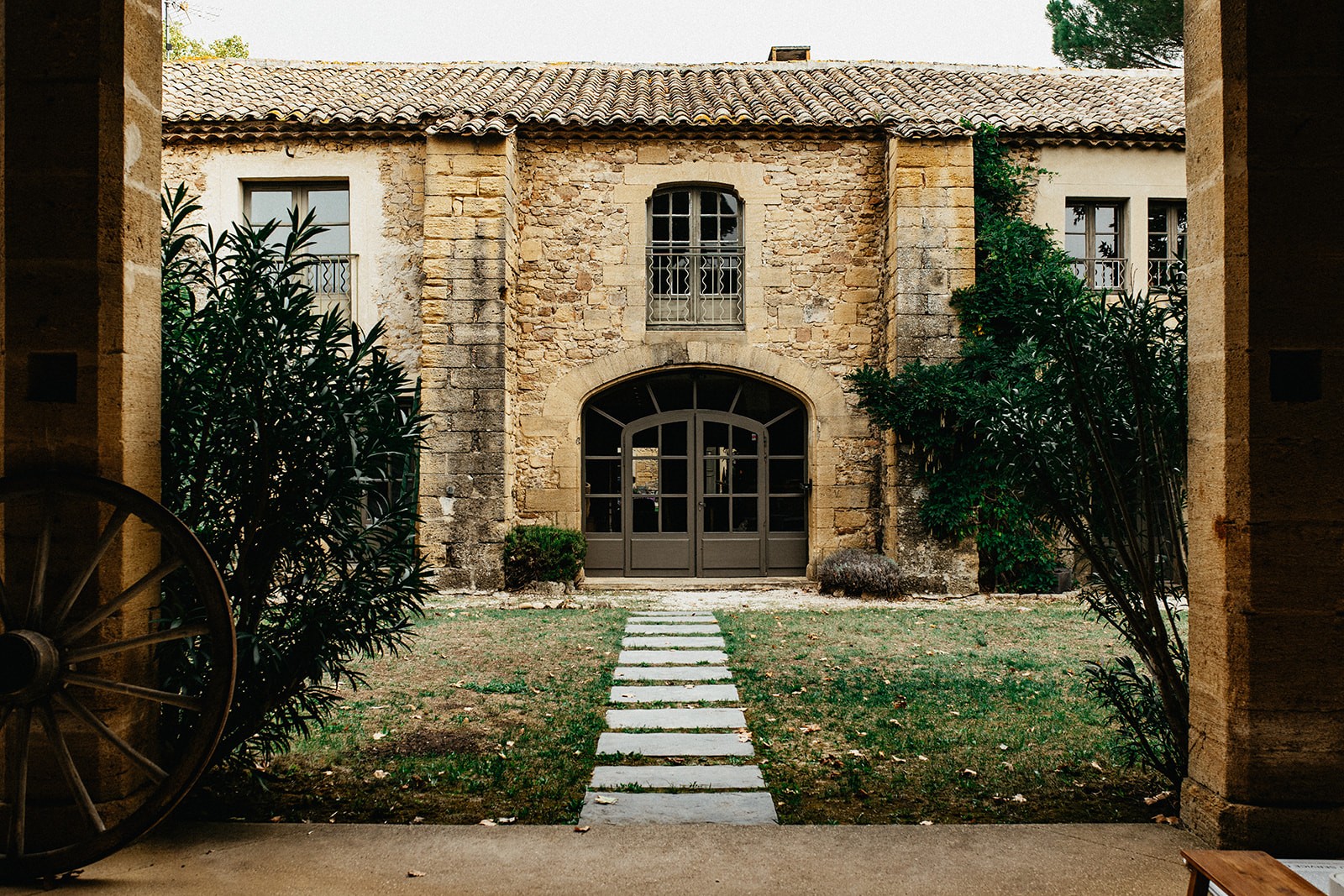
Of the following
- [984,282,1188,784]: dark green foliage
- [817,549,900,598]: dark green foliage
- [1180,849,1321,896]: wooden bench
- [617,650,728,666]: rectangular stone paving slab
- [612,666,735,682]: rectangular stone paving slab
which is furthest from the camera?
[817,549,900,598]: dark green foliage

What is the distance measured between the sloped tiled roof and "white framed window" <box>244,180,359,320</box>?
2.44 feet

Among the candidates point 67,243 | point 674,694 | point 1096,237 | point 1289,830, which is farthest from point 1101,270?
point 67,243

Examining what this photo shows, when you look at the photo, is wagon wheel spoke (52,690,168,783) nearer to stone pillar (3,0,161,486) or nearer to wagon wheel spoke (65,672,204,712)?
wagon wheel spoke (65,672,204,712)

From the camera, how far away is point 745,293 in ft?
36.0

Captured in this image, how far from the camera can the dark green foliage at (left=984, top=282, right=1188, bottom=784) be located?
3477 mm

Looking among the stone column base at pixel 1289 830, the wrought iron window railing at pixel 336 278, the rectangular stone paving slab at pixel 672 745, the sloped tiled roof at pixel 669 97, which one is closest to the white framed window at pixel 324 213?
the wrought iron window railing at pixel 336 278

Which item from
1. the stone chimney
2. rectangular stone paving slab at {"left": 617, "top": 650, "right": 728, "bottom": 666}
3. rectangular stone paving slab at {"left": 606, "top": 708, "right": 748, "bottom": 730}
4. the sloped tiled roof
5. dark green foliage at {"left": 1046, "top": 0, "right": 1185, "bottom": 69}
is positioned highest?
dark green foliage at {"left": 1046, "top": 0, "right": 1185, "bottom": 69}

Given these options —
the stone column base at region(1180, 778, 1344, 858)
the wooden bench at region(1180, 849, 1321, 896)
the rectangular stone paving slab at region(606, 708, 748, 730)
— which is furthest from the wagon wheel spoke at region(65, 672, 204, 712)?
the stone column base at region(1180, 778, 1344, 858)

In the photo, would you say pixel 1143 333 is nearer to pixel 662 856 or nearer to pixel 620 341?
pixel 662 856

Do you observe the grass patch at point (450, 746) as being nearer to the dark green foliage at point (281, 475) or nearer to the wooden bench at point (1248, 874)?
the dark green foliage at point (281, 475)

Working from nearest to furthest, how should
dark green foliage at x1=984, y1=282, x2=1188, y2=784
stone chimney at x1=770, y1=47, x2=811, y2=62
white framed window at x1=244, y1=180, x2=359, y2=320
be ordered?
dark green foliage at x1=984, y1=282, x2=1188, y2=784 → white framed window at x1=244, y1=180, x2=359, y2=320 → stone chimney at x1=770, y1=47, x2=811, y2=62

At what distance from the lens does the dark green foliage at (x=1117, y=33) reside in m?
19.5

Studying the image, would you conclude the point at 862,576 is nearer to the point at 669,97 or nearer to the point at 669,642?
the point at 669,642

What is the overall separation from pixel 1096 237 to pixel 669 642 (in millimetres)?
7770
